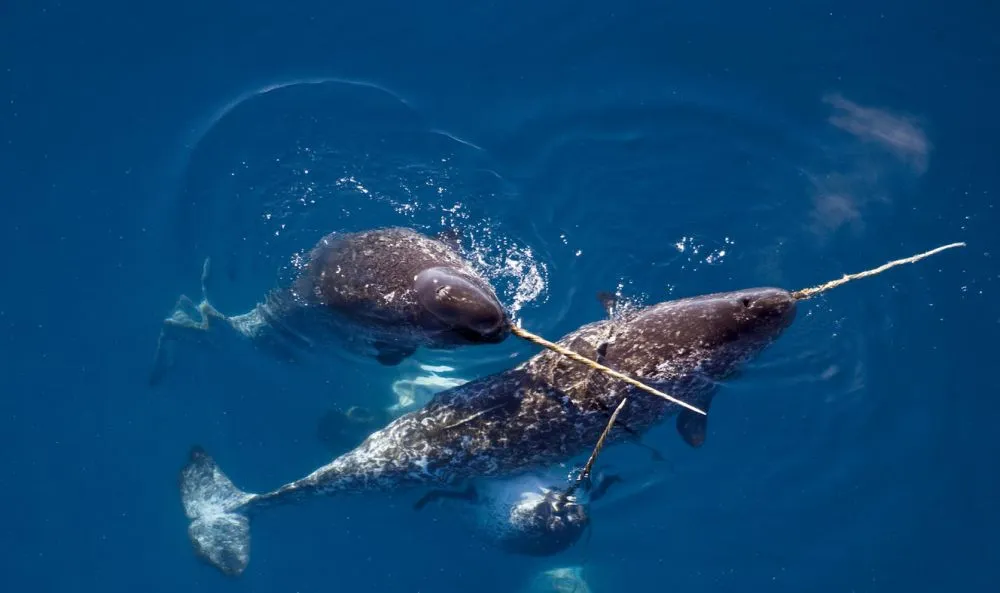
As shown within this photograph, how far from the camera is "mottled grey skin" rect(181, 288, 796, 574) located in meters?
7.34

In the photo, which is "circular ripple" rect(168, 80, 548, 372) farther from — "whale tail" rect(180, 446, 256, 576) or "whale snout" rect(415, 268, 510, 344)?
"whale tail" rect(180, 446, 256, 576)

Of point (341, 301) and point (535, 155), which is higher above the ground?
point (535, 155)

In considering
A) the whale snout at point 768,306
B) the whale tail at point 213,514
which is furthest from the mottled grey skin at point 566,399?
the whale tail at point 213,514

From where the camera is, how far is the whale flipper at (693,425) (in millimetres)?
8219

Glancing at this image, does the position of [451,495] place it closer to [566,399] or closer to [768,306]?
[566,399]

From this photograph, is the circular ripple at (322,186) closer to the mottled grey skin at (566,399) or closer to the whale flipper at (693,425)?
the mottled grey skin at (566,399)

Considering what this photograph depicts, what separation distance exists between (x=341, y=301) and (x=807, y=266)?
5.94 meters

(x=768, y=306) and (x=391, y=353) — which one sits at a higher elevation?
(x=391, y=353)

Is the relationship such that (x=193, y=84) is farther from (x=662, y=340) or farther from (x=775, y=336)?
(x=775, y=336)

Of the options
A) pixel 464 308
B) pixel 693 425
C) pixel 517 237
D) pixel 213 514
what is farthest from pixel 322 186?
pixel 693 425

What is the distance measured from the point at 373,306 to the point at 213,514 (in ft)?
13.3

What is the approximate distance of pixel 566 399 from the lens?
25.3 feet

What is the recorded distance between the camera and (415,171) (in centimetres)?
945

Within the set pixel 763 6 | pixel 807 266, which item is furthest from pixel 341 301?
pixel 763 6
